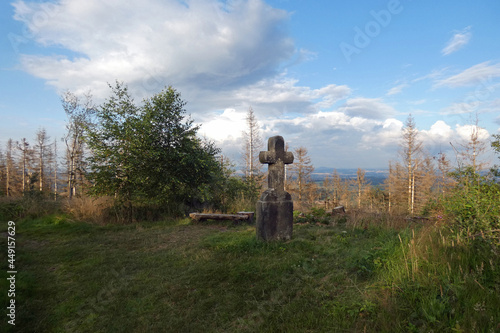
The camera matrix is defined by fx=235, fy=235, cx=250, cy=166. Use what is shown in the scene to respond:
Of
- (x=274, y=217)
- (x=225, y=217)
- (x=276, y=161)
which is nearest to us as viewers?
(x=274, y=217)

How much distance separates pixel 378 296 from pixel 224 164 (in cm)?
1102

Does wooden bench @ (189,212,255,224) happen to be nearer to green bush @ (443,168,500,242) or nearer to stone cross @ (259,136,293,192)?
stone cross @ (259,136,293,192)

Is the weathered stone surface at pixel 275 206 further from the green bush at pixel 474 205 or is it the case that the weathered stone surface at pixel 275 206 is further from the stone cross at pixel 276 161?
the green bush at pixel 474 205

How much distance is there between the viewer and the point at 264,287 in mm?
3742

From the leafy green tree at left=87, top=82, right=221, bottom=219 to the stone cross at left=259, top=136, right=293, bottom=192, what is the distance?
15.6 feet

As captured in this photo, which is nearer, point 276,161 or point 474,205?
point 474,205

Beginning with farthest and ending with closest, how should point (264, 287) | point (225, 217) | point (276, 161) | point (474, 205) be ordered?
point (225, 217), point (276, 161), point (264, 287), point (474, 205)

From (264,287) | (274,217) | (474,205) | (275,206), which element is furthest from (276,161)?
(474,205)

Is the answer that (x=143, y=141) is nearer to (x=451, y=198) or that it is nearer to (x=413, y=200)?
(x=451, y=198)

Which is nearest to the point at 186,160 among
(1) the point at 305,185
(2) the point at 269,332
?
(2) the point at 269,332

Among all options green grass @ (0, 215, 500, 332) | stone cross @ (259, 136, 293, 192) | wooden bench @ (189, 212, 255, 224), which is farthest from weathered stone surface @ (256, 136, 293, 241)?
wooden bench @ (189, 212, 255, 224)

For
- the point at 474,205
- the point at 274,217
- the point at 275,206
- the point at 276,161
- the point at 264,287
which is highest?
the point at 276,161

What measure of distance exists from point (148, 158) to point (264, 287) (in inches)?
325

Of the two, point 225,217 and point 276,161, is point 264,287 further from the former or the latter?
point 225,217
